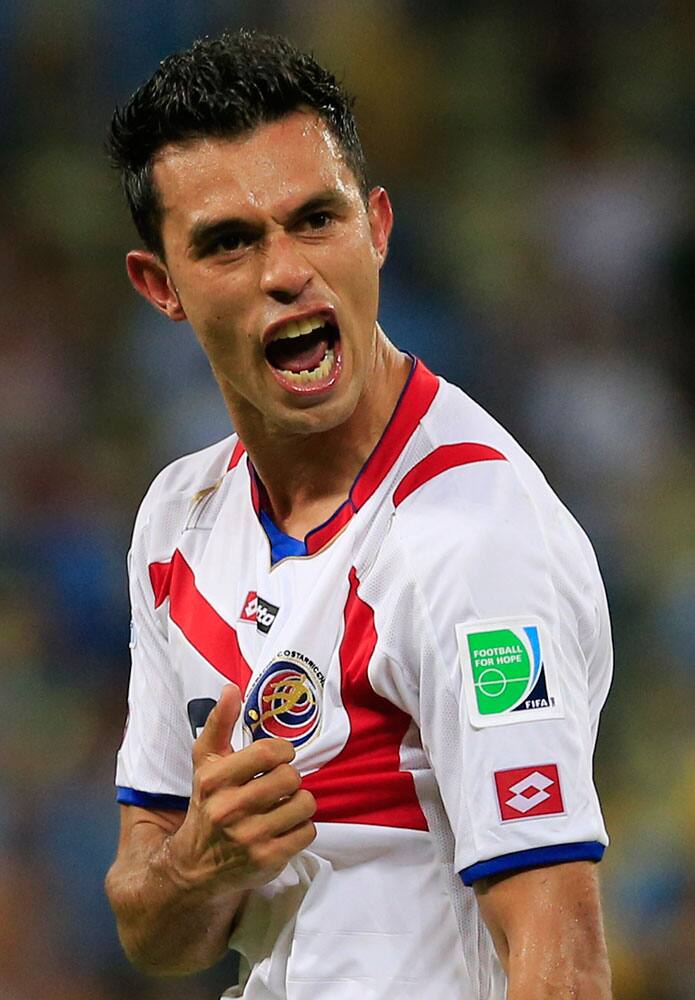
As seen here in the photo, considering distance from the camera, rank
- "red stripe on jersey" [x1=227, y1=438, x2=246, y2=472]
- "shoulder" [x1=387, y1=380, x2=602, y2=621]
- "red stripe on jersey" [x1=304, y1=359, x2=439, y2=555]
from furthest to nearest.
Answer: "red stripe on jersey" [x1=227, y1=438, x2=246, y2=472] → "red stripe on jersey" [x1=304, y1=359, x2=439, y2=555] → "shoulder" [x1=387, y1=380, x2=602, y2=621]

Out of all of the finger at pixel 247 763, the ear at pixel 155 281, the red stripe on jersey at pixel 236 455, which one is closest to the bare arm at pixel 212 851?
the finger at pixel 247 763

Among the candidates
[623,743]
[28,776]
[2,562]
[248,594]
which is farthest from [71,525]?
[248,594]

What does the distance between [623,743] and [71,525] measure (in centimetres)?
147

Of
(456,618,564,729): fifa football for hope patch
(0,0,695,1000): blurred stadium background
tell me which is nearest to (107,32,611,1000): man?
(456,618,564,729): fifa football for hope patch

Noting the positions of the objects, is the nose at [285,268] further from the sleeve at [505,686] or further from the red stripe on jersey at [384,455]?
the sleeve at [505,686]

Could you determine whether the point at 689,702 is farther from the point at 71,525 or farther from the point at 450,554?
the point at 450,554

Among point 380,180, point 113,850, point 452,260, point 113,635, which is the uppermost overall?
point 380,180

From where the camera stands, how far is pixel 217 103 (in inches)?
69.8

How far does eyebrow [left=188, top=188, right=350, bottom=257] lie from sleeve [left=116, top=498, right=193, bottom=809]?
444mm

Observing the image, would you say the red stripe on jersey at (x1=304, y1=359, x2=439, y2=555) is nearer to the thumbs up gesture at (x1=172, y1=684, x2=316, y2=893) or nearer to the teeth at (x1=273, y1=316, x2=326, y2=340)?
the teeth at (x1=273, y1=316, x2=326, y2=340)

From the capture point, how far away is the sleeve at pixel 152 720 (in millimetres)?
1979

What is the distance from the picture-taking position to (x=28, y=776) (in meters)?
3.52

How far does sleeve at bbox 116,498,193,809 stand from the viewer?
6.49 feet

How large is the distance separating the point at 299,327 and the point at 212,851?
0.63 metres
